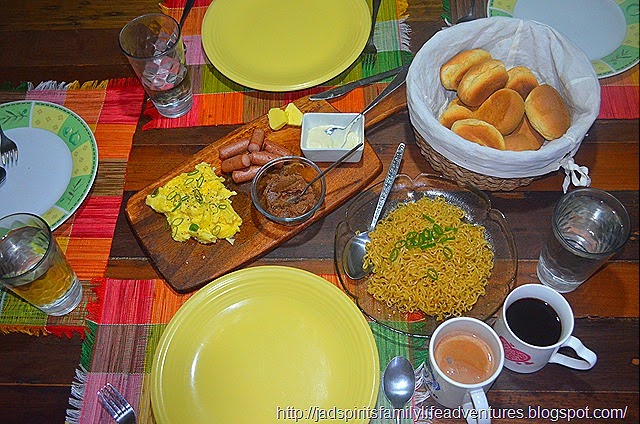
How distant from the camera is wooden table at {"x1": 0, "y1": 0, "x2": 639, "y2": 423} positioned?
4.40 ft

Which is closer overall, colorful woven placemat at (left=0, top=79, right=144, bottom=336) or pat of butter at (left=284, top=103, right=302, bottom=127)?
colorful woven placemat at (left=0, top=79, right=144, bottom=336)

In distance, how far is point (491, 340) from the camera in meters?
1.21

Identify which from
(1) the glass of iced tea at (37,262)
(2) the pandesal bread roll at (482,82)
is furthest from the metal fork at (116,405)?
(2) the pandesal bread roll at (482,82)

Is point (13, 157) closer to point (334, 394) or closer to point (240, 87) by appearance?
point (240, 87)

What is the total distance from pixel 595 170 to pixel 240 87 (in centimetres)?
111

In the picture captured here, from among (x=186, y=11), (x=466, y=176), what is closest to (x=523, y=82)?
(x=466, y=176)

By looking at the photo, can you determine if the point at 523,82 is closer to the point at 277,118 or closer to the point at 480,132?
the point at 480,132

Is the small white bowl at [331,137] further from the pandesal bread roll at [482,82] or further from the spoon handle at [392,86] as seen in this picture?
the pandesal bread roll at [482,82]

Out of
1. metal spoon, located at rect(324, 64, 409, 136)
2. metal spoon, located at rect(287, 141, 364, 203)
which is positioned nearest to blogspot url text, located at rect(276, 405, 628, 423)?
metal spoon, located at rect(287, 141, 364, 203)

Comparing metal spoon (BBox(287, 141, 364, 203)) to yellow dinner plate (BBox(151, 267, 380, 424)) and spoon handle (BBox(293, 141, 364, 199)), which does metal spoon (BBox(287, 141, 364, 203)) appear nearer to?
spoon handle (BBox(293, 141, 364, 199))

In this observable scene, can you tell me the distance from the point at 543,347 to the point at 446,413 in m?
0.28

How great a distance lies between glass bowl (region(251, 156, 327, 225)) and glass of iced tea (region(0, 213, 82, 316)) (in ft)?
1.70

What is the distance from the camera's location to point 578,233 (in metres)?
1.46

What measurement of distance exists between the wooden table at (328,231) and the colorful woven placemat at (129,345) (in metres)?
0.04
